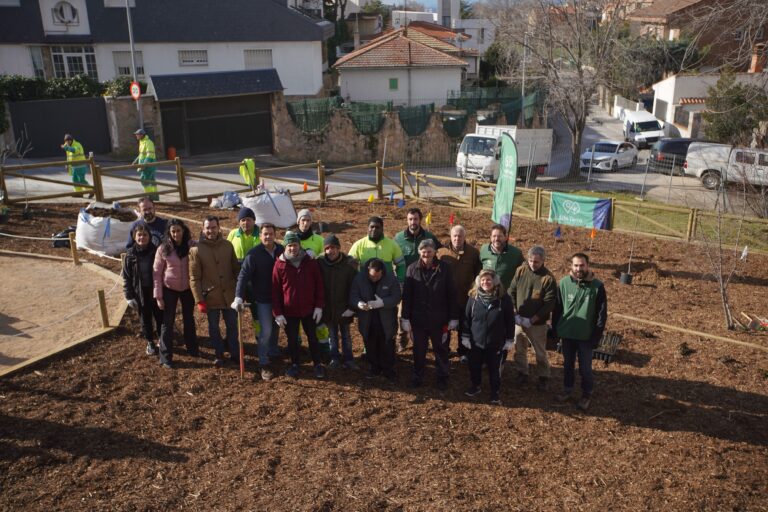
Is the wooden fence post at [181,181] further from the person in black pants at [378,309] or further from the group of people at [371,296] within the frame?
the person in black pants at [378,309]

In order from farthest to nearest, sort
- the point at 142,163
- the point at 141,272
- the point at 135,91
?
the point at 135,91 → the point at 142,163 → the point at 141,272

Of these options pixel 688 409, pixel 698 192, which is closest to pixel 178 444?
pixel 688 409

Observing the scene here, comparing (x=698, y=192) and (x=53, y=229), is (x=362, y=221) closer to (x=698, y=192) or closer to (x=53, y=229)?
(x=53, y=229)

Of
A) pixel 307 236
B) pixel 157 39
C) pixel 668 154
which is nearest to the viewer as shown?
pixel 307 236

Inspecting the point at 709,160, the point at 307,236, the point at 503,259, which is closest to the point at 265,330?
the point at 307,236

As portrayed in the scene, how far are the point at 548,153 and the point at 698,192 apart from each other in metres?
5.79

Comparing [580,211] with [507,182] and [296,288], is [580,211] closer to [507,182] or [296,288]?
[507,182]

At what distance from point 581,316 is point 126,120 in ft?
75.1

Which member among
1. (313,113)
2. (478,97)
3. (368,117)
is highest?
(478,97)

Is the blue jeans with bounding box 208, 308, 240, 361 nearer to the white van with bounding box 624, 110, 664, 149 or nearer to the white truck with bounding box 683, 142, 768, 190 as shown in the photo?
the white truck with bounding box 683, 142, 768, 190

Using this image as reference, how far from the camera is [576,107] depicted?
2519 cm

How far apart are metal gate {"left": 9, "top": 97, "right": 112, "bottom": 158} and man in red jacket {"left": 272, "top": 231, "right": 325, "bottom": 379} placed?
70.4 feet

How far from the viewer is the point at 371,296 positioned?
6.99 metres

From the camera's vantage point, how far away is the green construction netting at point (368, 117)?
2769 cm
